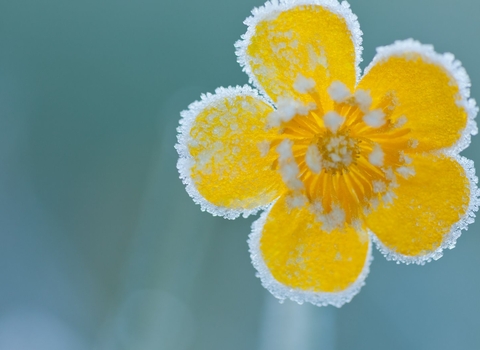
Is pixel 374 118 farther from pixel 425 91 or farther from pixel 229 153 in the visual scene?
pixel 229 153

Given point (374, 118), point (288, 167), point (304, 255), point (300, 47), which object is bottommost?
point (304, 255)

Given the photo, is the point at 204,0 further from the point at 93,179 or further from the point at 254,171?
the point at 254,171

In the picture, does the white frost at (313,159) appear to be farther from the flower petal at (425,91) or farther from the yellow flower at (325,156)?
the flower petal at (425,91)

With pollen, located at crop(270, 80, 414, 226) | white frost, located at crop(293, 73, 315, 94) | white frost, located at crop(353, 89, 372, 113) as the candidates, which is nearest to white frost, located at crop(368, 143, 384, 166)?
pollen, located at crop(270, 80, 414, 226)

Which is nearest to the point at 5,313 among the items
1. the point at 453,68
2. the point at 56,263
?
the point at 56,263

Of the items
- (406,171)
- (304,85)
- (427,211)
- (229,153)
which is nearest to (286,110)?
(304,85)
